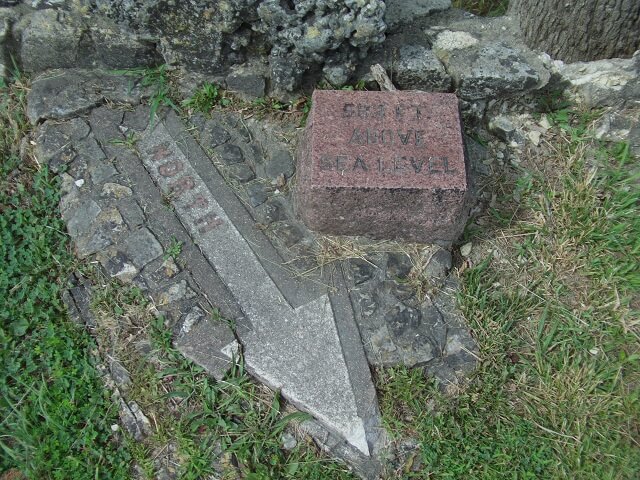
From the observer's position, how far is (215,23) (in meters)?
2.87

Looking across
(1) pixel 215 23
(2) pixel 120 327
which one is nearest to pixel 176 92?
(1) pixel 215 23

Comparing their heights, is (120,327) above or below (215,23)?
below

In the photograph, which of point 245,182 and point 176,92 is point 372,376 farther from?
point 176,92

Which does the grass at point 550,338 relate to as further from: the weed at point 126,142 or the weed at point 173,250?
the weed at point 126,142

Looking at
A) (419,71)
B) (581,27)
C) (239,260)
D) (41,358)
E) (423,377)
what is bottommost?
(423,377)

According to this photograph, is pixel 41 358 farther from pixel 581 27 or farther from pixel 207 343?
pixel 581 27

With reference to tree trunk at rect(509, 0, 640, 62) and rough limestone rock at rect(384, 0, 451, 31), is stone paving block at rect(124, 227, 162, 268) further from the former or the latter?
tree trunk at rect(509, 0, 640, 62)

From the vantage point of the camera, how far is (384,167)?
2.49 meters

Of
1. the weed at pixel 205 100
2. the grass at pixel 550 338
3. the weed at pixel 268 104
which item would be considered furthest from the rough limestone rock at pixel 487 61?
the weed at pixel 205 100

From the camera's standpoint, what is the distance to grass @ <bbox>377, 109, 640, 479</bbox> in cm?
234

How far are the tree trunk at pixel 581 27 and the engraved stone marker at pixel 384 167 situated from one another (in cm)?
70

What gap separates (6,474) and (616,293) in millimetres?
2455

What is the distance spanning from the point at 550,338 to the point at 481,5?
7.13 feet

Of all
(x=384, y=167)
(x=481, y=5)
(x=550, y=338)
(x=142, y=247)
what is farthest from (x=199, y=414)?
(x=481, y=5)
